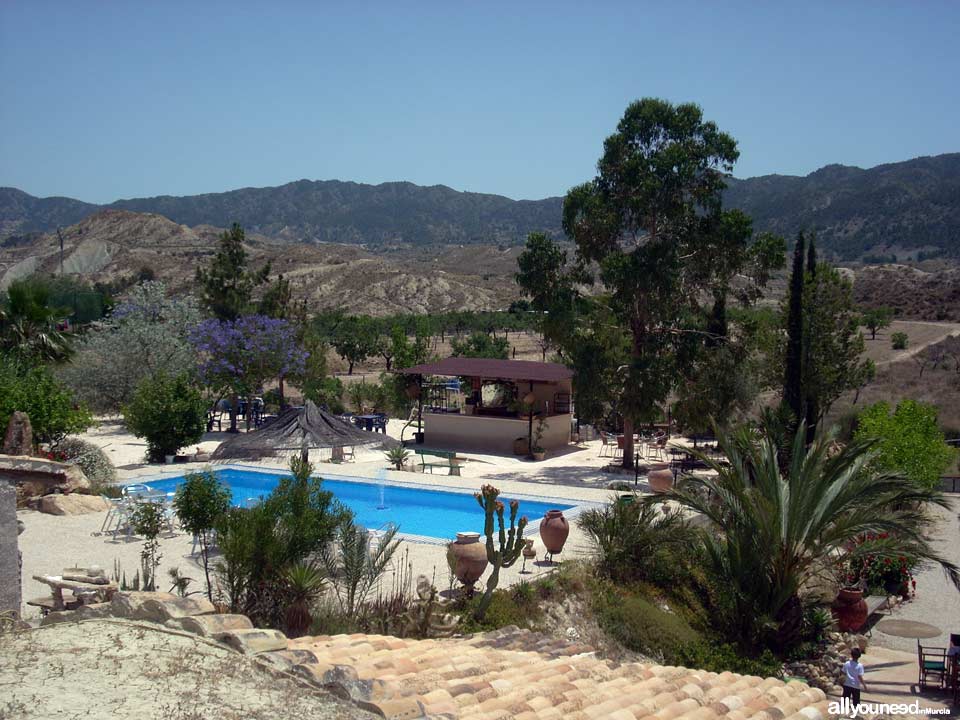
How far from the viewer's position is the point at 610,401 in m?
22.9

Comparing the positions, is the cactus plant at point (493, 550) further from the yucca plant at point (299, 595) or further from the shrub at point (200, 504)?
the shrub at point (200, 504)

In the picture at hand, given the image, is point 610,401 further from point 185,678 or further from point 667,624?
point 185,678

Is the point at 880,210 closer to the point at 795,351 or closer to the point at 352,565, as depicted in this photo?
the point at 795,351

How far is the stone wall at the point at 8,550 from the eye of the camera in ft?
24.5

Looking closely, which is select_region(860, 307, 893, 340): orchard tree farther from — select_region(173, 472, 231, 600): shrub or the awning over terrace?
select_region(173, 472, 231, 600): shrub

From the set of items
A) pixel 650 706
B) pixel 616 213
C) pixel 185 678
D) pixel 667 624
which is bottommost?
pixel 667 624

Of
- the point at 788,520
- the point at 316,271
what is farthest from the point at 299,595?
the point at 316,271

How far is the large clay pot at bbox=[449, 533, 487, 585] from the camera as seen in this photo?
1189 centimetres

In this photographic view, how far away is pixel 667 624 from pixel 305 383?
20.5m

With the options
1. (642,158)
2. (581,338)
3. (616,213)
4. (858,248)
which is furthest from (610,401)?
(858,248)

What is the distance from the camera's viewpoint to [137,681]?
4.91 metres

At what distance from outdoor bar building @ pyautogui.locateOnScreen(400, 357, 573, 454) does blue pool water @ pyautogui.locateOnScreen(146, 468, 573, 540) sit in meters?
6.15

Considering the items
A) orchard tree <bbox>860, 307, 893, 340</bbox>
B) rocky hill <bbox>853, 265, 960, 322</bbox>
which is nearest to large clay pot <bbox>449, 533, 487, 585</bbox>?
orchard tree <bbox>860, 307, 893, 340</bbox>

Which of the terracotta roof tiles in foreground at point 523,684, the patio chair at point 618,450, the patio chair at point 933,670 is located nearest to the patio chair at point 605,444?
the patio chair at point 618,450
